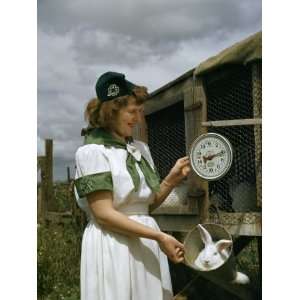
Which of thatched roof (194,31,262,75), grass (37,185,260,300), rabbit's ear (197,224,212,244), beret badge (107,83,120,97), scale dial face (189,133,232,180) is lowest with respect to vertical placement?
grass (37,185,260,300)

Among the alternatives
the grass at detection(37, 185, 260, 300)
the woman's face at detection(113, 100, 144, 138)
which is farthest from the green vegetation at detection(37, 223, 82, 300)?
the woman's face at detection(113, 100, 144, 138)

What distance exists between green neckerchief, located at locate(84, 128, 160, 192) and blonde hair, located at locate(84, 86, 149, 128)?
1.0 inches

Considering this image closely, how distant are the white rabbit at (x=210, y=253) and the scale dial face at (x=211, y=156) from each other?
202mm

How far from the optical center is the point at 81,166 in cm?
166

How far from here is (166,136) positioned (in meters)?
2.49

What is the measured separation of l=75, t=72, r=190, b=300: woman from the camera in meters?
1.64

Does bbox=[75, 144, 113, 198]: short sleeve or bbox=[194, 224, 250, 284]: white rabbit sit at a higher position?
bbox=[75, 144, 113, 198]: short sleeve

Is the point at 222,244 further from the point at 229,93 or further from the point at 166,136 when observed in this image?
the point at 166,136

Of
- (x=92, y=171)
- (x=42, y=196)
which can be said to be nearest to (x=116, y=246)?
(x=92, y=171)

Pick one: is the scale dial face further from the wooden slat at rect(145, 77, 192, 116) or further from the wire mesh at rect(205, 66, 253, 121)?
A: the wooden slat at rect(145, 77, 192, 116)

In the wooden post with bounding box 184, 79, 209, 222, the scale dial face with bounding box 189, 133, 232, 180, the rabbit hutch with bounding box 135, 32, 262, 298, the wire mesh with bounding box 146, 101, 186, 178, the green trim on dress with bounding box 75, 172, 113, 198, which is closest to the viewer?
the green trim on dress with bounding box 75, 172, 113, 198

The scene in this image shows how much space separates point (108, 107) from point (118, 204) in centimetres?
29
